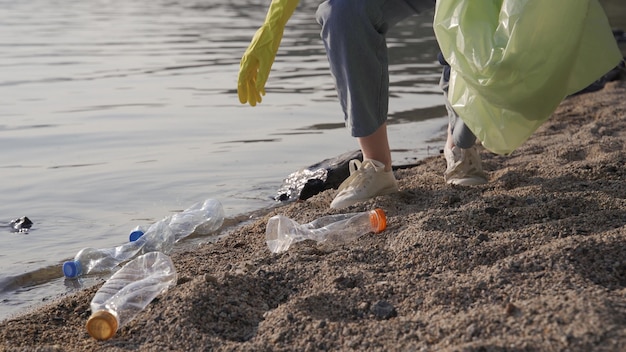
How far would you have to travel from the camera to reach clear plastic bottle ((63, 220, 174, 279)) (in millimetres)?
3637

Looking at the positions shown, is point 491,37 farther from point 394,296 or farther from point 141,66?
point 141,66

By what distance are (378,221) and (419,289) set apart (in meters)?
0.72

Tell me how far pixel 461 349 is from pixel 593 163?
2.19 metres

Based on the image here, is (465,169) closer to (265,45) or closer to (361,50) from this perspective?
(361,50)

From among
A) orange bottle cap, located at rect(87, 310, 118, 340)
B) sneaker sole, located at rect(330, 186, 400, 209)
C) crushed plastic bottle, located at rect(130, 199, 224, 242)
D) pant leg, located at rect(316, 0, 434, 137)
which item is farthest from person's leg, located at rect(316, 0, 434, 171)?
orange bottle cap, located at rect(87, 310, 118, 340)

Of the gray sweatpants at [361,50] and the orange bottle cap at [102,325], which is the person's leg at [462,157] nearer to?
the gray sweatpants at [361,50]

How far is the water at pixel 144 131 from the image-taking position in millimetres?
4411

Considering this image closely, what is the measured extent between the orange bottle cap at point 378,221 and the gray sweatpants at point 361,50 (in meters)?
0.49

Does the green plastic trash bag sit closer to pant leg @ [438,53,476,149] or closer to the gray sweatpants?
the gray sweatpants

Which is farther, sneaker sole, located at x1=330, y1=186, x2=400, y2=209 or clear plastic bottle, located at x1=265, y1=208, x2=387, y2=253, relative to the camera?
sneaker sole, located at x1=330, y1=186, x2=400, y2=209

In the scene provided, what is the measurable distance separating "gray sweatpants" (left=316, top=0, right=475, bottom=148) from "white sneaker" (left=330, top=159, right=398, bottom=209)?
162mm

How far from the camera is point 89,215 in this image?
14.9 ft

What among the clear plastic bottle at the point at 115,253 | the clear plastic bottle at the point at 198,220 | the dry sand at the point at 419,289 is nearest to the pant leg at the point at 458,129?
the dry sand at the point at 419,289

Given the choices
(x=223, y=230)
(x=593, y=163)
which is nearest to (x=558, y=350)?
(x=593, y=163)
